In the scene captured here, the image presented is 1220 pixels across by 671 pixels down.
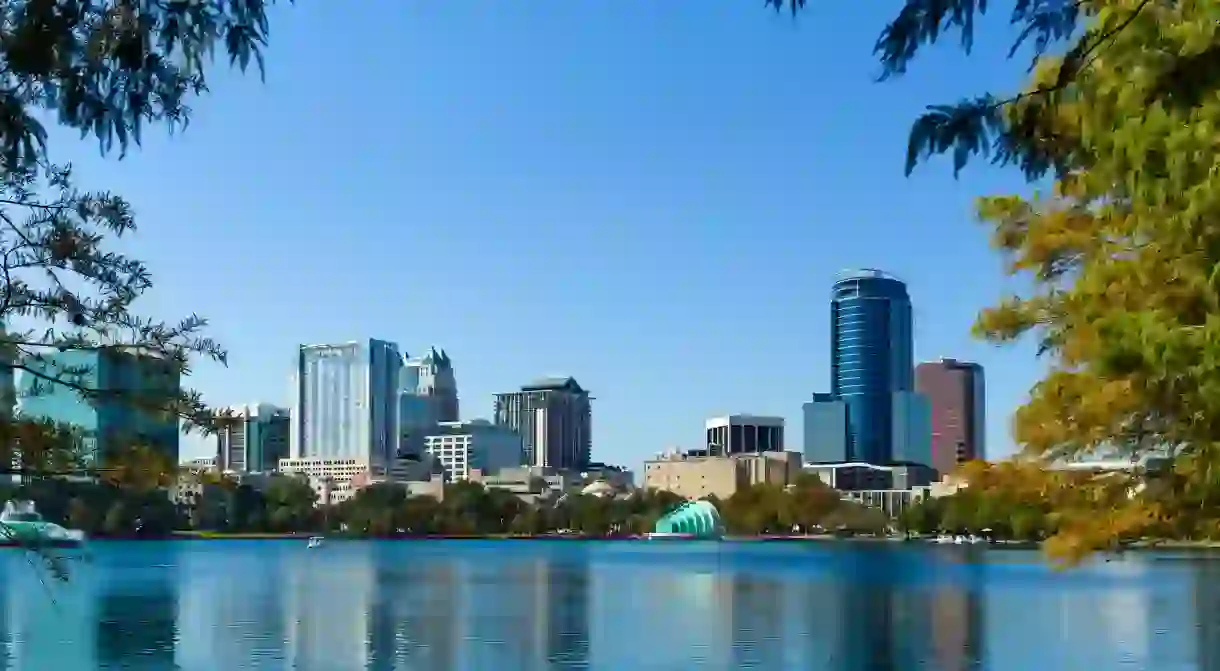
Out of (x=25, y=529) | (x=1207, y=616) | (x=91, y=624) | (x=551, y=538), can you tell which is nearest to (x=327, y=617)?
(x=91, y=624)

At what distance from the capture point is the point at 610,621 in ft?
137

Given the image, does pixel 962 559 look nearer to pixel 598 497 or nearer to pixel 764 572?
pixel 764 572

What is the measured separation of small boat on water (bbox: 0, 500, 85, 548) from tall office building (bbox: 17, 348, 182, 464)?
1.29 ft

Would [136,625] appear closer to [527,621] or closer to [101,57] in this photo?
[527,621]

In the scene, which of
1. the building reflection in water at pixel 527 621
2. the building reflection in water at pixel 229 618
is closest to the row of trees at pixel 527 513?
the building reflection in water at pixel 229 618

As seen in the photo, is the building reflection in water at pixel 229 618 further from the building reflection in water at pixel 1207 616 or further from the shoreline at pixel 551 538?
the shoreline at pixel 551 538

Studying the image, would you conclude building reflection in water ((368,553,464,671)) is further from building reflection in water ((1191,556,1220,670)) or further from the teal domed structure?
the teal domed structure

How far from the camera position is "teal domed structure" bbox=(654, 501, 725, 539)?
160 metres

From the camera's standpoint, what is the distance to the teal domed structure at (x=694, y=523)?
159500mm

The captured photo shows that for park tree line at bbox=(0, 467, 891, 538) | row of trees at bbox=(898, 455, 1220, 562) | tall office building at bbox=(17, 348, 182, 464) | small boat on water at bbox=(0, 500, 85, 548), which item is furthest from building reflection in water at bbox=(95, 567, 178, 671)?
park tree line at bbox=(0, 467, 891, 538)

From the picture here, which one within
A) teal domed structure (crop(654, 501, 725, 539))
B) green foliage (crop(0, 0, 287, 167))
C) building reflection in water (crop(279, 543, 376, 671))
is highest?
green foliage (crop(0, 0, 287, 167))

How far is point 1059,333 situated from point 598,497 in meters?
172

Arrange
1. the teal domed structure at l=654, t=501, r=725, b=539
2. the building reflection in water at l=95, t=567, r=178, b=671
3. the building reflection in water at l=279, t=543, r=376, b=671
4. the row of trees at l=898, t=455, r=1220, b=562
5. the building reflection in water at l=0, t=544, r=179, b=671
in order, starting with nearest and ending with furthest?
1. the row of trees at l=898, t=455, r=1220, b=562
2. the building reflection in water at l=0, t=544, r=179, b=671
3. the building reflection in water at l=95, t=567, r=178, b=671
4. the building reflection in water at l=279, t=543, r=376, b=671
5. the teal domed structure at l=654, t=501, r=725, b=539

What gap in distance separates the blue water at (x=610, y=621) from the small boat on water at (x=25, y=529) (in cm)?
579
